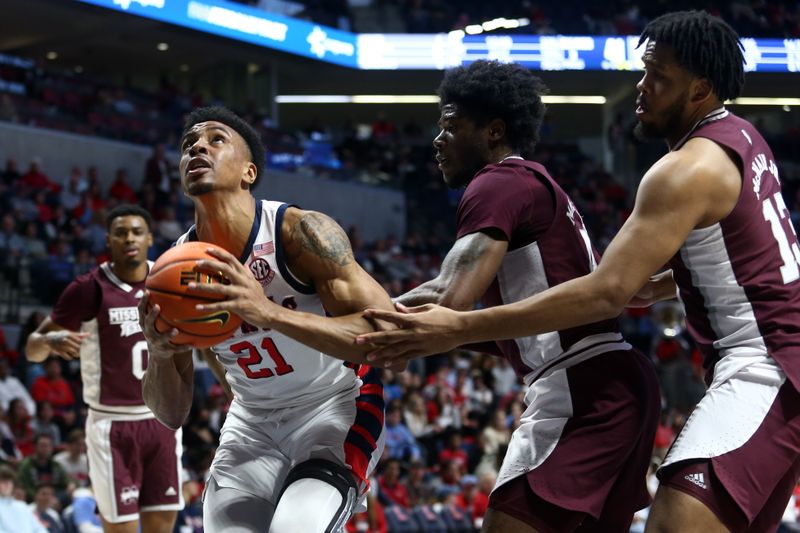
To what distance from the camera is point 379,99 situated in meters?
30.5

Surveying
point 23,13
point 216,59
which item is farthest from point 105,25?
point 216,59

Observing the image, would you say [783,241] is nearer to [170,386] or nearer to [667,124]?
[667,124]

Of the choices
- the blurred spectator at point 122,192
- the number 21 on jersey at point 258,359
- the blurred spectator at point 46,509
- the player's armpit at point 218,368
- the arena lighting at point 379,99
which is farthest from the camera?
the arena lighting at point 379,99

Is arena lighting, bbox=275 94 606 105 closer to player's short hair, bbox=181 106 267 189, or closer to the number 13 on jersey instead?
player's short hair, bbox=181 106 267 189

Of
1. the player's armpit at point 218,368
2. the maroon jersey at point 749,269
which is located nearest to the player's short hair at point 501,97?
the maroon jersey at point 749,269

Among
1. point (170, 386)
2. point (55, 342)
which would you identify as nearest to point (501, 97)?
point (170, 386)

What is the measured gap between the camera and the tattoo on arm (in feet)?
13.8

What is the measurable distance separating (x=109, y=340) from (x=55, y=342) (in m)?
0.54

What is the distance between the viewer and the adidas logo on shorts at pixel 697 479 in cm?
346

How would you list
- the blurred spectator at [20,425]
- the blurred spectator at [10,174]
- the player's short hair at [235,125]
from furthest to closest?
the blurred spectator at [10,174] → the blurred spectator at [20,425] → the player's short hair at [235,125]

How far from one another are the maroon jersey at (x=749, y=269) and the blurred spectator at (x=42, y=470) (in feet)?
24.9

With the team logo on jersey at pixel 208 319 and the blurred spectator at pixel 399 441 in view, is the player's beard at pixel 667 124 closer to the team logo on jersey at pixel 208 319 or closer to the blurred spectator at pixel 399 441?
the team logo on jersey at pixel 208 319

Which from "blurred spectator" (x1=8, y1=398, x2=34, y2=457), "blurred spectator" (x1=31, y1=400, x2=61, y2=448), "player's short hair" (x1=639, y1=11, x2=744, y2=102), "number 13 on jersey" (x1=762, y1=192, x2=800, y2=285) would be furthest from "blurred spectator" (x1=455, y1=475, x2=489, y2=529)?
"player's short hair" (x1=639, y1=11, x2=744, y2=102)

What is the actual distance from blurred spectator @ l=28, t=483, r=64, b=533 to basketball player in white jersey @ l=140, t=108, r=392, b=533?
16.0ft
